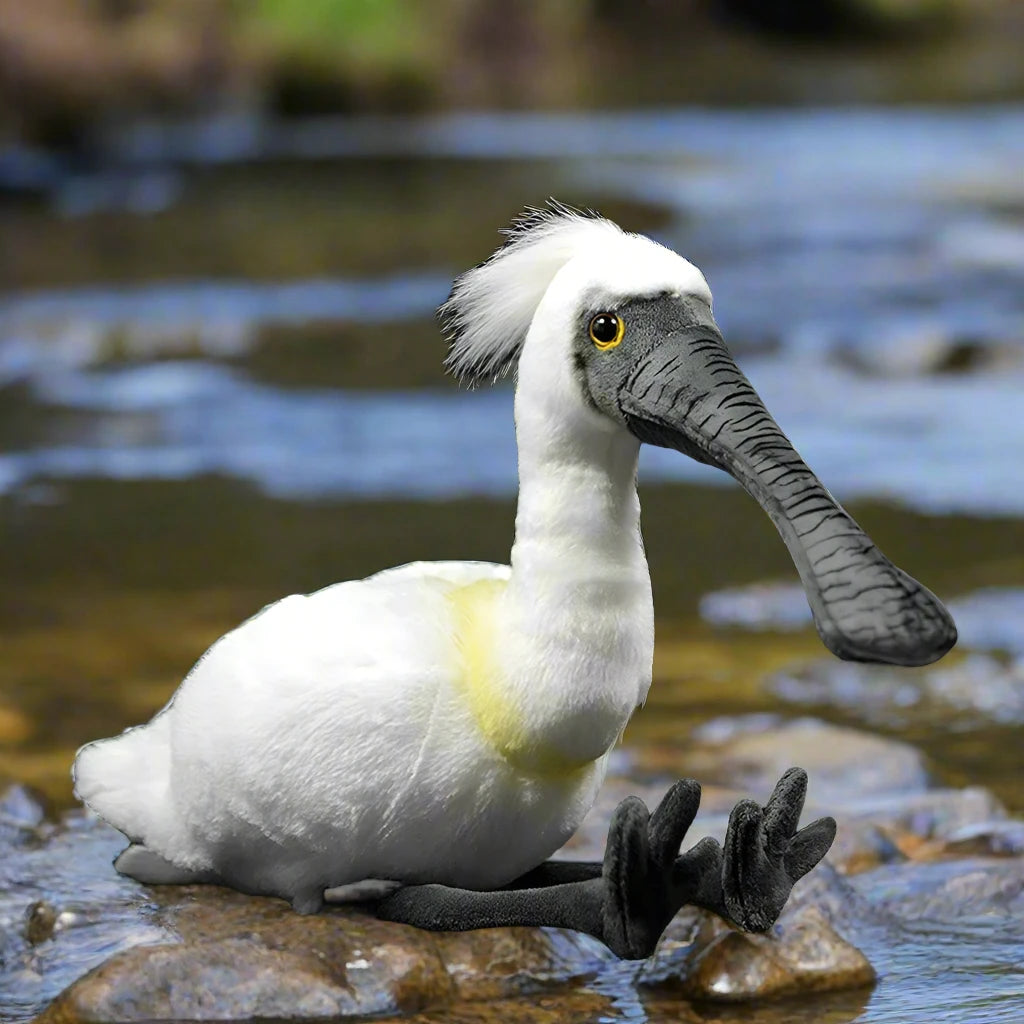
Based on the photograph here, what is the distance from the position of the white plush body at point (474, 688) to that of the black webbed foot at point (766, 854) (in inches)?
12.3

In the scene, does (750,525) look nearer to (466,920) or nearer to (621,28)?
(466,920)

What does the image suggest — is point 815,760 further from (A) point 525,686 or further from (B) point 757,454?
(B) point 757,454

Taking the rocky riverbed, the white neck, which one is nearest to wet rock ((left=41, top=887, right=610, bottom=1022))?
the rocky riverbed

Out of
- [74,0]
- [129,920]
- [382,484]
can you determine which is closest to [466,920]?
[129,920]

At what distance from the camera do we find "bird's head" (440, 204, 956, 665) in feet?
9.04

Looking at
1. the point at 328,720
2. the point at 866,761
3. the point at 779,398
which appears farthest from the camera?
the point at 779,398

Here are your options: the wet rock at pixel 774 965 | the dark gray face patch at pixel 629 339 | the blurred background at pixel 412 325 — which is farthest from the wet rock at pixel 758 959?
the blurred background at pixel 412 325

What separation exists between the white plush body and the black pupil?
0.17 ft

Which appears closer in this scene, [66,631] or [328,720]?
[328,720]

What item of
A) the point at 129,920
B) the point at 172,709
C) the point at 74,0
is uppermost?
the point at 74,0

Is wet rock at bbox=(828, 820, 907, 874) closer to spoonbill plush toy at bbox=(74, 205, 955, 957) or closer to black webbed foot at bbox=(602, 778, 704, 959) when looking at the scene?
spoonbill plush toy at bbox=(74, 205, 955, 957)

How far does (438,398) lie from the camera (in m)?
11.0

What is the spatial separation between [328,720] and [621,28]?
1161 inches

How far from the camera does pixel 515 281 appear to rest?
136 inches
